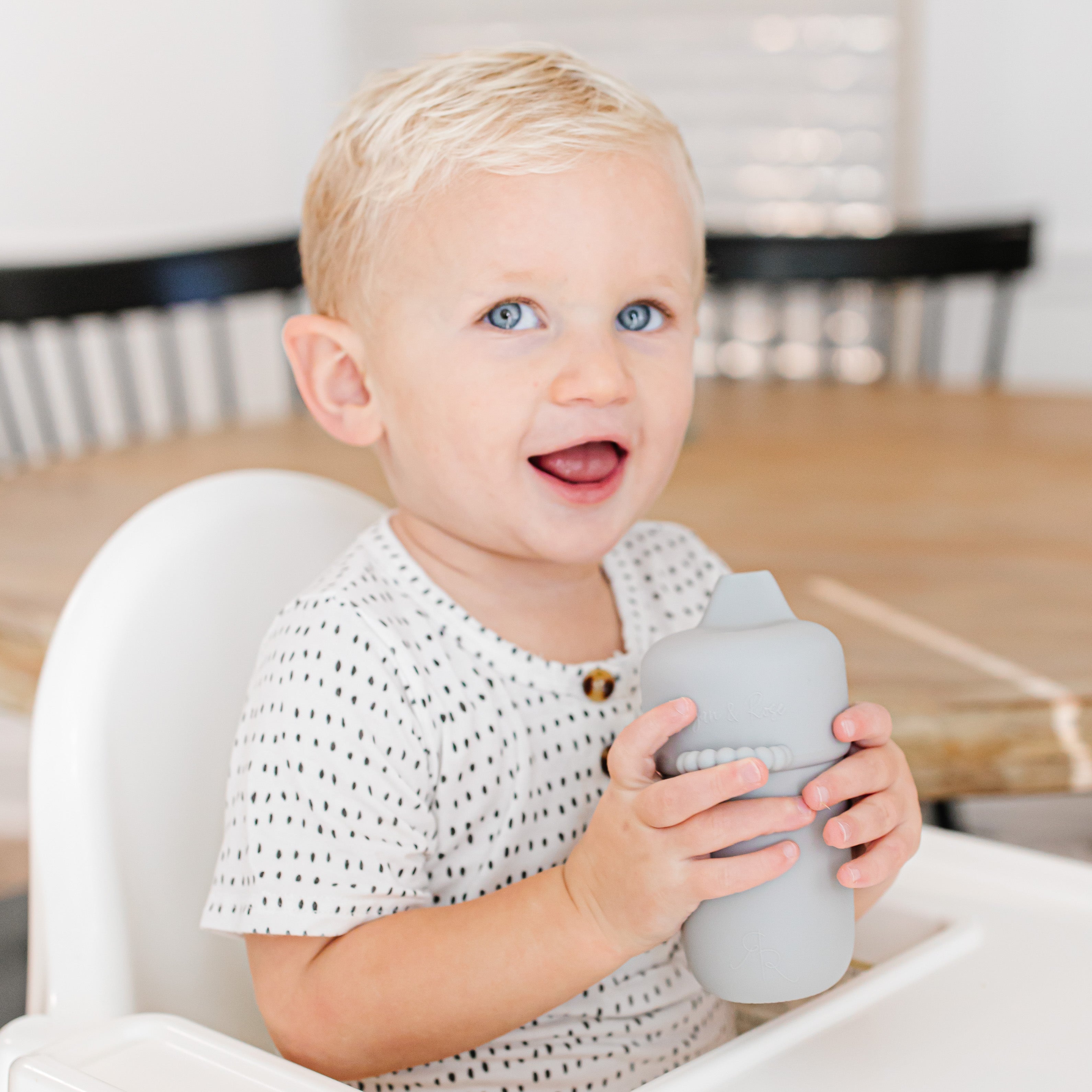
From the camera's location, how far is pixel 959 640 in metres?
0.83

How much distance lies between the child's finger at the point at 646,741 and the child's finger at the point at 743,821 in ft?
0.09

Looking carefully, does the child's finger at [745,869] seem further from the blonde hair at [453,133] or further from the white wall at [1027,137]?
the white wall at [1027,137]

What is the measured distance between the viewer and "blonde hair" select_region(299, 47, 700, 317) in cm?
58

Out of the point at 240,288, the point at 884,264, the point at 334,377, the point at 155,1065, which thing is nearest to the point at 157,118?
the point at 240,288

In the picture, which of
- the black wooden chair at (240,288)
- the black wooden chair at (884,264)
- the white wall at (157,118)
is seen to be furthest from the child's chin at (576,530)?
the white wall at (157,118)

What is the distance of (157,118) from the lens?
2975 mm

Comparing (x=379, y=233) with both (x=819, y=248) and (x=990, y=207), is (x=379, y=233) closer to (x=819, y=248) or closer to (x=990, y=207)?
(x=819, y=248)

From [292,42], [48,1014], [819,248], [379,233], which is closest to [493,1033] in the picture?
[48,1014]

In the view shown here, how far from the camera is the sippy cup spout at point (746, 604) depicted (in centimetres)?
47

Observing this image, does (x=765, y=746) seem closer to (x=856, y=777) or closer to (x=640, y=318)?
(x=856, y=777)

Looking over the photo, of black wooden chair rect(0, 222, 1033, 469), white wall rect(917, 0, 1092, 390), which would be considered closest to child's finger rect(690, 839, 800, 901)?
black wooden chair rect(0, 222, 1033, 469)

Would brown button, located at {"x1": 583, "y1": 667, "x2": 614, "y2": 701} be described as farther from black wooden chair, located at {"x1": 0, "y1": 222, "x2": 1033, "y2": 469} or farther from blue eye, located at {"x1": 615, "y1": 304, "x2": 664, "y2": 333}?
black wooden chair, located at {"x1": 0, "y1": 222, "x2": 1033, "y2": 469}

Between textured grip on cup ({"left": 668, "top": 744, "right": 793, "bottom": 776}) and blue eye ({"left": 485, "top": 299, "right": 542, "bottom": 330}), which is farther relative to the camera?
blue eye ({"left": 485, "top": 299, "right": 542, "bottom": 330})

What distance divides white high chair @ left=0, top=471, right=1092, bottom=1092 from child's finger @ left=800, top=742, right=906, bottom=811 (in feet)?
0.35
